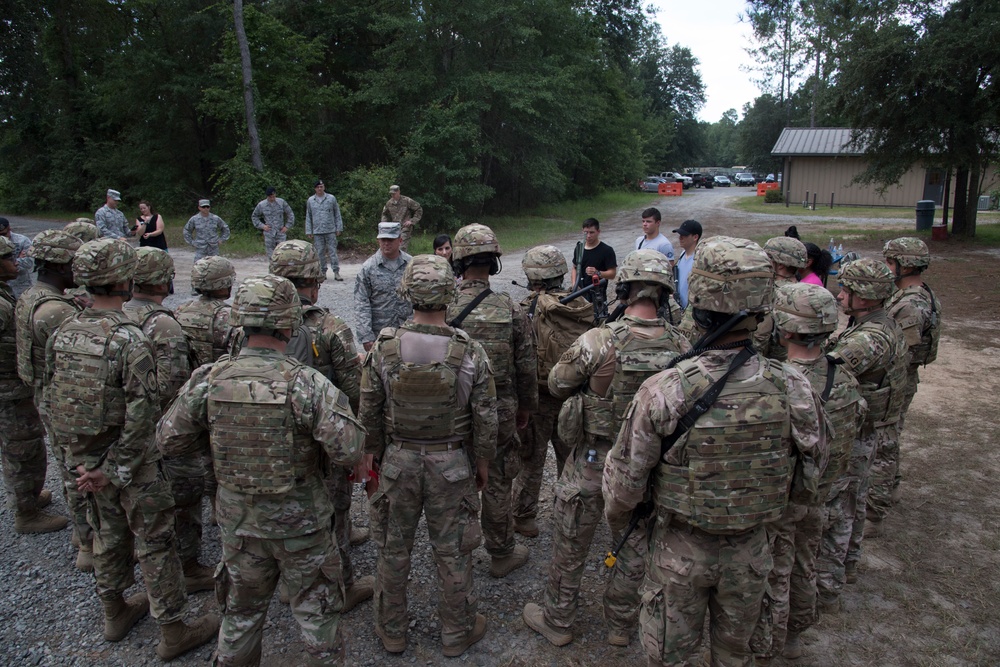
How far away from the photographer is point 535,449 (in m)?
5.10

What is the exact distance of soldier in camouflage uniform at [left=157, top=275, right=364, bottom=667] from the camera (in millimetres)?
3121

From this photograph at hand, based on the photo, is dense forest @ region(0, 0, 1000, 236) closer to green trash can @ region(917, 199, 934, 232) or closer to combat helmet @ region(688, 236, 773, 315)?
green trash can @ region(917, 199, 934, 232)

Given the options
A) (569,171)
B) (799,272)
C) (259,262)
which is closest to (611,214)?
(569,171)

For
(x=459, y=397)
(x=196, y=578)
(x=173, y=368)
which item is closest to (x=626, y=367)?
(x=459, y=397)

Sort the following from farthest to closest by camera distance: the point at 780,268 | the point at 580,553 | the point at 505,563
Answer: the point at 780,268 → the point at 505,563 → the point at 580,553

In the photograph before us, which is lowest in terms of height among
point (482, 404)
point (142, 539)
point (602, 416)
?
point (142, 539)

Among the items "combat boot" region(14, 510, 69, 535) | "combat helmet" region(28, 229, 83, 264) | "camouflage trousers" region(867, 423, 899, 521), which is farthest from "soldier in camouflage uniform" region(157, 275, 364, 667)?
"camouflage trousers" region(867, 423, 899, 521)

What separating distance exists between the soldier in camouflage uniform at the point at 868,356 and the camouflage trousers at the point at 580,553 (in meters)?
1.78

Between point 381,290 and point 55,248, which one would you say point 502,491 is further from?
point 55,248

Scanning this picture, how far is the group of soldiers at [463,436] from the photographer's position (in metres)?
2.83

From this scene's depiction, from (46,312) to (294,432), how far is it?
2.66 metres

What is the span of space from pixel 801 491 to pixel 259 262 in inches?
639

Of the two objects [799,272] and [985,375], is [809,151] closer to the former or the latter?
[985,375]

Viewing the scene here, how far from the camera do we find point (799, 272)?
5.38 m
